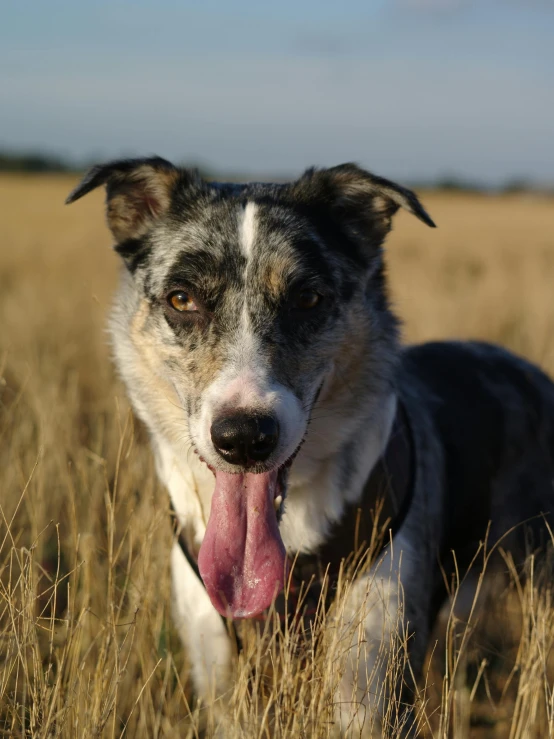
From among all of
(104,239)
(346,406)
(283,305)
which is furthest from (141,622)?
(104,239)

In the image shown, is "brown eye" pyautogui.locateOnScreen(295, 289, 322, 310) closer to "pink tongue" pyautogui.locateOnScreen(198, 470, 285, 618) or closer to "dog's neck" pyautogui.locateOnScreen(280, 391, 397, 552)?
"dog's neck" pyautogui.locateOnScreen(280, 391, 397, 552)

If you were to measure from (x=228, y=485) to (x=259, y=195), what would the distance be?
137 centimetres

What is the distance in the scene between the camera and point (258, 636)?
2982mm

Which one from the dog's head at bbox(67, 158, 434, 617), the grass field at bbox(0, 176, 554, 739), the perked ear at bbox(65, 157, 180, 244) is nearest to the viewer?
the grass field at bbox(0, 176, 554, 739)

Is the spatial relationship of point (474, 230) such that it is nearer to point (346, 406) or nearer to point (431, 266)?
point (431, 266)

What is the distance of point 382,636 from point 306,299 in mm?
1391

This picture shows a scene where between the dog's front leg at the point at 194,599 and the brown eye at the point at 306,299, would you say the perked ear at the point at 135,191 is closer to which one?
the brown eye at the point at 306,299

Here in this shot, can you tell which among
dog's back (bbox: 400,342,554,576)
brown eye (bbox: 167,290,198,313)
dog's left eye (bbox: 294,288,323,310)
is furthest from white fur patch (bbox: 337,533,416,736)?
brown eye (bbox: 167,290,198,313)

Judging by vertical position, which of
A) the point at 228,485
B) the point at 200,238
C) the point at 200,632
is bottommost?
the point at 200,632

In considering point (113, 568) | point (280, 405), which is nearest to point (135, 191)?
point (280, 405)

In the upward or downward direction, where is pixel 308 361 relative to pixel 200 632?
upward

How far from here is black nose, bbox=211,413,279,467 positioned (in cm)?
275

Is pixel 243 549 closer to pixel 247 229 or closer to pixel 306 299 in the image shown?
pixel 306 299

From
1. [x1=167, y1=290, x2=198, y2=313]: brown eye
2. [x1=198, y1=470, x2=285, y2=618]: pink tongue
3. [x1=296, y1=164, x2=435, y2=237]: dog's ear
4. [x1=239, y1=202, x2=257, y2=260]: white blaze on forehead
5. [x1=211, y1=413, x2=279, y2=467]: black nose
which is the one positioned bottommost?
[x1=198, y1=470, x2=285, y2=618]: pink tongue
